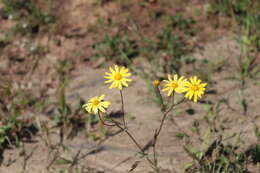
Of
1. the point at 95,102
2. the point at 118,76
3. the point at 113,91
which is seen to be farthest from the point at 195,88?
the point at 113,91

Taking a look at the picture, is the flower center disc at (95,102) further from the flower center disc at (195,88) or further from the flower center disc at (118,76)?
the flower center disc at (195,88)

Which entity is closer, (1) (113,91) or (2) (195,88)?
(2) (195,88)

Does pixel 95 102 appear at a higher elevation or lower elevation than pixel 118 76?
lower

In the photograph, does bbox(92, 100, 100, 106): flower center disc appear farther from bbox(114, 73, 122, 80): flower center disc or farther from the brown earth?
the brown earth

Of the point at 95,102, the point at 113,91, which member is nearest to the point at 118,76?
the point at 95,102

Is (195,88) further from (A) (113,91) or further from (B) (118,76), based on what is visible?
(A) (113,91)

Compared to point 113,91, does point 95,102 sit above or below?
below

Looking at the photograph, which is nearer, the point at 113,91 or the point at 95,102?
the point at 95,102

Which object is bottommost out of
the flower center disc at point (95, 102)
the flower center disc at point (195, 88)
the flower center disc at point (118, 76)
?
the flower center disc at point (95, 102)

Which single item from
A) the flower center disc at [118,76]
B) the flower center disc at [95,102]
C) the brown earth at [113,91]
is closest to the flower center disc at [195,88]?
the flower center disc at [118,76]

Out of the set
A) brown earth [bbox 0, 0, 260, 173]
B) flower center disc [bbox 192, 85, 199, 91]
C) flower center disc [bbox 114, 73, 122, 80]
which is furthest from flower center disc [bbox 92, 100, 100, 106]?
brown earth [bbox 0, 0, 260, 173]

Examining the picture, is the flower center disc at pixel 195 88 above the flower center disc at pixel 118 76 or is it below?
below

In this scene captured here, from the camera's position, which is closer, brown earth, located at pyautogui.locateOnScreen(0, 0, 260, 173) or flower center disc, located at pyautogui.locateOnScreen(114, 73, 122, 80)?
flower center disc, located at pyautogui.locateOnScreen(114, 73, 122, 80)
